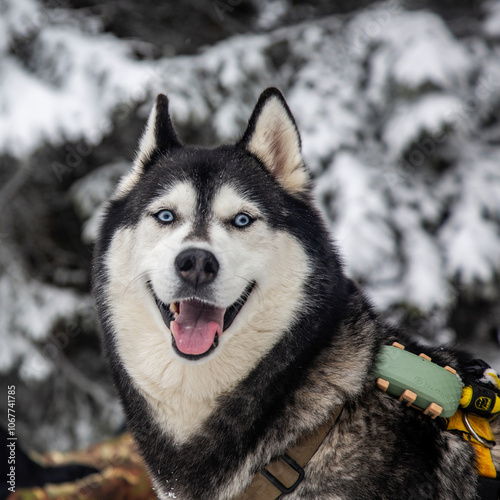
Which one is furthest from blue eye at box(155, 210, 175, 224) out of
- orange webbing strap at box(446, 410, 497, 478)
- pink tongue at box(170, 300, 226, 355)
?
orange webbing strap at box(446, 410, 497, 478)

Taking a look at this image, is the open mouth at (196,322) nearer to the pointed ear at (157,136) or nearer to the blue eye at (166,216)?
the blue eye at (166,216)

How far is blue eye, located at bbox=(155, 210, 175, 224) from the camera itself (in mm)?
2121

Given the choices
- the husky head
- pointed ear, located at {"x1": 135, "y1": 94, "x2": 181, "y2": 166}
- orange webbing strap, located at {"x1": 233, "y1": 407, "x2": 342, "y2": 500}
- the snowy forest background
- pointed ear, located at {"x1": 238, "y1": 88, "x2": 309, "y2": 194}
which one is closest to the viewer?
orange webbing strap, located at {"x1": 233, "y1": 407, "x2": 342, "y2": 500}

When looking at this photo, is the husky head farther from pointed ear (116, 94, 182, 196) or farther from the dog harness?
the dog harness

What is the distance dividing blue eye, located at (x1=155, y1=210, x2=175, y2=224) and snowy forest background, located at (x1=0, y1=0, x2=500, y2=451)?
2.65m

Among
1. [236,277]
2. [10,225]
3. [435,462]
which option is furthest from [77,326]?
[435,462]

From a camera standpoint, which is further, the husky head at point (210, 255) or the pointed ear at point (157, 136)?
the pointed ear at point (157, 136)

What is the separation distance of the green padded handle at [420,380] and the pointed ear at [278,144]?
34.6 inches

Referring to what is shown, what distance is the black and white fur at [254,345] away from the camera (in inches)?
70.6

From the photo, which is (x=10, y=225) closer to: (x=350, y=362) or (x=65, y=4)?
(x=65, y=4)

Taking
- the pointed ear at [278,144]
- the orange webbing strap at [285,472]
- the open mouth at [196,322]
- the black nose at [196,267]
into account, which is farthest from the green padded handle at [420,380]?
the pointed ear at [278,144]

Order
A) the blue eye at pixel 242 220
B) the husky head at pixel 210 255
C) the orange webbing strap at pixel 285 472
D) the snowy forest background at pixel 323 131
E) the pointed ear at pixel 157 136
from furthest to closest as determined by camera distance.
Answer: the snowy forest background at pixel 323 131
the pointed ear at pixel 157 136
the blue eye at pixel 242 220
the husky head at pixel 210 255
the orange webbing strap at pixel 285 472

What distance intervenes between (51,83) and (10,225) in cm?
187

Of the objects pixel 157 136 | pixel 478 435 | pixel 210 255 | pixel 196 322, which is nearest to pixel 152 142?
pixel 157 136
